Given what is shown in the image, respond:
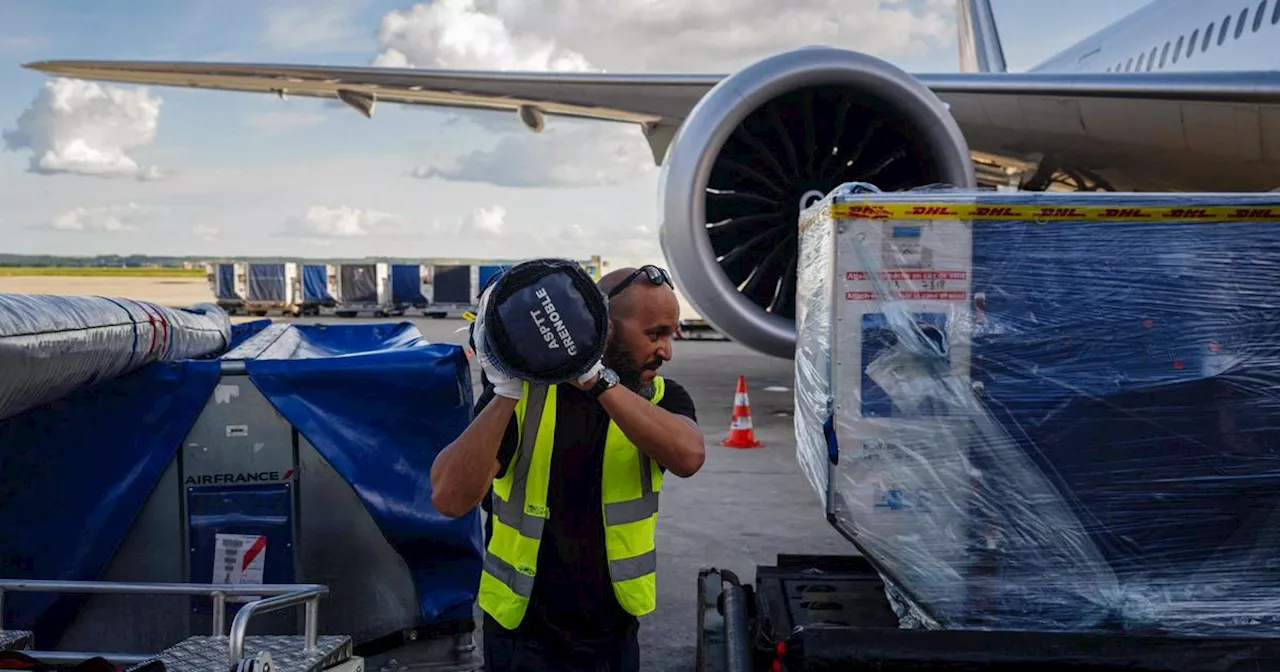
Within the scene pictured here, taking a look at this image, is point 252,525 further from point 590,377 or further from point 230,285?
point 230,285

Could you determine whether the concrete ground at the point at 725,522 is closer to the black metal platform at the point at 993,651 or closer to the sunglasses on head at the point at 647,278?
the black metal platform at the point at 993,651

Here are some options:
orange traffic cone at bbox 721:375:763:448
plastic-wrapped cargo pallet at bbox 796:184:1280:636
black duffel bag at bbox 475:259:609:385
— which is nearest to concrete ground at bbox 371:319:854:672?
orange traffic cone at bbox 721:375:763:448

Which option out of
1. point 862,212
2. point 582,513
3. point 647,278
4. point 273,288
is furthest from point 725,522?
point 273,288

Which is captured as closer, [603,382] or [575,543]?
[603,382]

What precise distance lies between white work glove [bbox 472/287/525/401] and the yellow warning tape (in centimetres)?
137

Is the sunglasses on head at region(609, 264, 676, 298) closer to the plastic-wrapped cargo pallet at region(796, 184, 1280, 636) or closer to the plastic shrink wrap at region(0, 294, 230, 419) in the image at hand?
the plastic-wrapped cargo pallet at region(796, 184, 1280, 636)

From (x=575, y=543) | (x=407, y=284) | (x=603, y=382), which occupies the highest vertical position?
(x=407, y=284)

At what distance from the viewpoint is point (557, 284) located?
1.79 m

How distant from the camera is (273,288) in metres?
26.4

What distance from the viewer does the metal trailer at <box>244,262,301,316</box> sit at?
26094 millimetres

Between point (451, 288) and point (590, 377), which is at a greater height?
point (451, 288)

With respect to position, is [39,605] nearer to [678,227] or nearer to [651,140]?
[678,227]

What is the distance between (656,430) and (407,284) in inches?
992

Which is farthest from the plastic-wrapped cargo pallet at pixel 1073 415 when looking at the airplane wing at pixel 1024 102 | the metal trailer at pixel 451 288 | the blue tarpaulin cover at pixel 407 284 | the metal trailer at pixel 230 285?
the metal trailer at pixel 230 285
